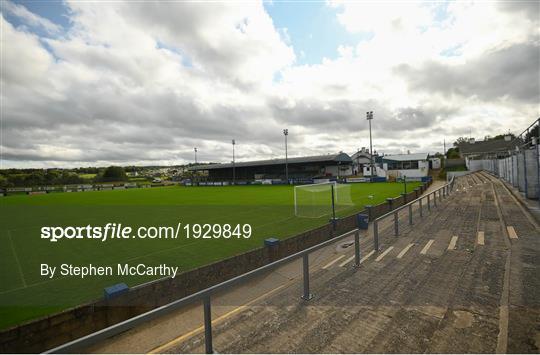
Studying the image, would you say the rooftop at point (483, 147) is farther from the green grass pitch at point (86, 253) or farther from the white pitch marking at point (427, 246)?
the white pitch marking at point (427, 246)

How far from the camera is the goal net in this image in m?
19.5

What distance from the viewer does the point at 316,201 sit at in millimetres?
22531

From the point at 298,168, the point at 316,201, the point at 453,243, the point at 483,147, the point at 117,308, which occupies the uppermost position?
the point at 483,147

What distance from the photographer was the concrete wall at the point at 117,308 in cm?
543

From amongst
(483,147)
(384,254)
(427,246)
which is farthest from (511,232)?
(483,147)

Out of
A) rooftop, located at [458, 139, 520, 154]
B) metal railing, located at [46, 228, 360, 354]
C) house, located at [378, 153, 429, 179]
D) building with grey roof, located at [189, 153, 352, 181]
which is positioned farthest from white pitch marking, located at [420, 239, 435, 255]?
rooftop, located at [458, 139, 520, 154]

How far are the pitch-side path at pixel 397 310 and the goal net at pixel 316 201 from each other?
32.9 ft

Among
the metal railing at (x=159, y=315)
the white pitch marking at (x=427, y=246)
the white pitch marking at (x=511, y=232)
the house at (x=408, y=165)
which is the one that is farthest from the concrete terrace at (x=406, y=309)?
the house at (x=408, y=165)

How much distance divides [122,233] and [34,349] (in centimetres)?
1022

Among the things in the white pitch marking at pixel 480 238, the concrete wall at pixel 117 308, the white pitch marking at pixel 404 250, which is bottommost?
the concrete wall at pixel 117 308

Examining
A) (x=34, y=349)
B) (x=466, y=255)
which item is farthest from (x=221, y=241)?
(x=466, y=255)

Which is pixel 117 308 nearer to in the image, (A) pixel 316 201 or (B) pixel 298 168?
(A) pixel 316 201

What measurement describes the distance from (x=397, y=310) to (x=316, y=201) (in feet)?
56.0

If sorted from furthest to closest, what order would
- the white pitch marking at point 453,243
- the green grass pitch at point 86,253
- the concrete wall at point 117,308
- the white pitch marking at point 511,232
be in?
the white pitch marking at point 511,232 → the white pitch marking at point 453,243 → the green grass pitch at point 86,253 → the concrete wall at point 117,308
